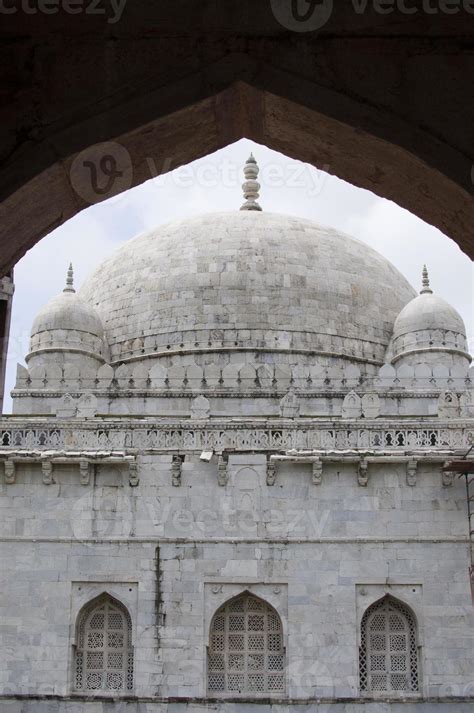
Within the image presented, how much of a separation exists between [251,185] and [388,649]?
49.0 ft

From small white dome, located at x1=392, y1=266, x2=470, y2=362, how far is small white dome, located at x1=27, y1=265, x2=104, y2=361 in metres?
6.16

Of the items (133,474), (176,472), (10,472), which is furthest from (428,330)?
(10,472)

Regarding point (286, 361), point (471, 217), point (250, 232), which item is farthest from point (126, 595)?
point (471, 217)

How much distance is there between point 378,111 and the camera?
4328 mm

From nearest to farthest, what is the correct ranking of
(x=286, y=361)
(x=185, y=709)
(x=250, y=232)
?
(x=185, y=709) < (x=286, y=361) < (x=250, y=232)

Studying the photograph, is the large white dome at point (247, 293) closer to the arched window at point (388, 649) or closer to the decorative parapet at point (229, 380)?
the decorative parapet at point (229, 380)

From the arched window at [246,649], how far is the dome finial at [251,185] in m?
13.4

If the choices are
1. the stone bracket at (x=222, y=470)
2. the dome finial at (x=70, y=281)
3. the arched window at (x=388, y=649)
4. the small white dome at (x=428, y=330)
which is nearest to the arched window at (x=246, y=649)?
the arched window at (x=388, y=649)

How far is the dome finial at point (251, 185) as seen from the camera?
28.2 m

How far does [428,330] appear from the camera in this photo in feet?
76.9

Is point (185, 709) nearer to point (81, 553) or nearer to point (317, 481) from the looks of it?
point (81, 553)

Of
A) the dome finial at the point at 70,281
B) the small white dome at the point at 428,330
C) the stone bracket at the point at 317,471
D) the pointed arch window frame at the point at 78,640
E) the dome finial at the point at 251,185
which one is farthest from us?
the dome finial at the point at 251,185

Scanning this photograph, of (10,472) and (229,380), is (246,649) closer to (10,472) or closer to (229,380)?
(10,472)

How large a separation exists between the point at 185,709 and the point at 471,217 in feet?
42.1
